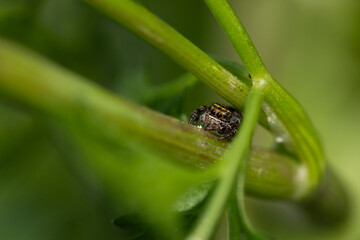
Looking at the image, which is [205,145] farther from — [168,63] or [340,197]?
[168,63]

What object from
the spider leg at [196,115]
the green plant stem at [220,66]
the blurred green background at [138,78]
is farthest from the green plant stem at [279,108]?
the blurred green background at [138,78]

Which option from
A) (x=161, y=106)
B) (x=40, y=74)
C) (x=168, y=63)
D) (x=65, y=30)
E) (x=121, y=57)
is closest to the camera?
(x=40, y=74)

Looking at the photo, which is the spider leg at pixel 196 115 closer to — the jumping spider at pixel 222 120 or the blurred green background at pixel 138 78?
the jumping spider at pixel 222 120

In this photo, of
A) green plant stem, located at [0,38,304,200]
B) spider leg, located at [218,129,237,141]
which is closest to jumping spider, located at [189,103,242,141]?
spider leg, located at [218,129,237,141]

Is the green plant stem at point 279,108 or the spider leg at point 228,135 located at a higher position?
the green plant stem at point 279,108

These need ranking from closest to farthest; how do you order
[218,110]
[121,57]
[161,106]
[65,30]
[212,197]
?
1. [212,197]
2. [218,110]
3. [161,106]
4. [65,30]
5. [121,57]

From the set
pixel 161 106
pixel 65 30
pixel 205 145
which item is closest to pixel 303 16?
pixel 65 30

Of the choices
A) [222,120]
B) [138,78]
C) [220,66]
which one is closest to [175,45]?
[220,66]
